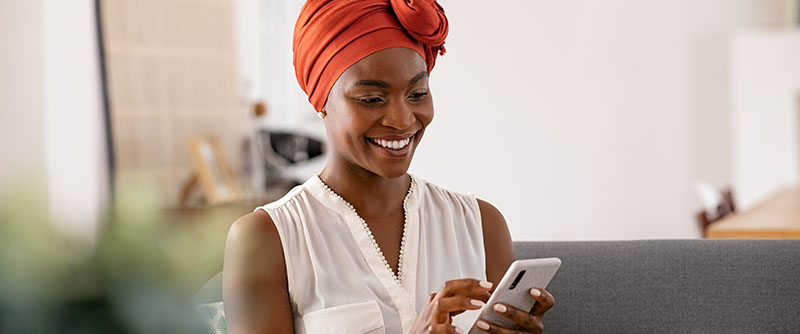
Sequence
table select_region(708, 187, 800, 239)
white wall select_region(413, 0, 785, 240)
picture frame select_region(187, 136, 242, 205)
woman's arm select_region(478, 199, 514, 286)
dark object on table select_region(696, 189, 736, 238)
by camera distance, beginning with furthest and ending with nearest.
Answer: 1. picture frame select_region(187, 136, 242, 205)
2. white wall select_region(413, 0, 785, 240)
3. dark object on table select_region(696, 189, 736, 238)
4. table select_region(708, 187, 800, 239)
5. woman's arm select_region(478, 199, 514, 286)

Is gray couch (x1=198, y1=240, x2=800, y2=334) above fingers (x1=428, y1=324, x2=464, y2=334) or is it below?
below

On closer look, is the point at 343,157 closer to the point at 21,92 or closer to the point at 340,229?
the point at 340,229

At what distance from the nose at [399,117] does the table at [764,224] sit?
1.75 meters

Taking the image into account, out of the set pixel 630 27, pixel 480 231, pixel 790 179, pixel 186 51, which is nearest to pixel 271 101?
pixel 186 51

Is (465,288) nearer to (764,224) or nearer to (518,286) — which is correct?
(518,286)

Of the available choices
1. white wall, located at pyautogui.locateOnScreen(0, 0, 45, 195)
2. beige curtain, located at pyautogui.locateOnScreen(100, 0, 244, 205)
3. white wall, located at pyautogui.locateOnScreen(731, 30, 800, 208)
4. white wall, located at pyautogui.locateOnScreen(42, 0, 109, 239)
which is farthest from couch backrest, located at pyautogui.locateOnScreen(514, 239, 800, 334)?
white wall, located at pyautogui.locateOnScreen(731, 30, 800, 208)

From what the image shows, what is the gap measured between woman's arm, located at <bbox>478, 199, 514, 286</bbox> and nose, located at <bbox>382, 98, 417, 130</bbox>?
352 millimetres

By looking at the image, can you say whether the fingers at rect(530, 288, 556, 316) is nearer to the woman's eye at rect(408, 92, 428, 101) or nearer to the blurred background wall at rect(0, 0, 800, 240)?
the woman's eye at rect(408, 92, 428, 101)

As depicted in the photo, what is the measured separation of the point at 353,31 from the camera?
56.0 inches

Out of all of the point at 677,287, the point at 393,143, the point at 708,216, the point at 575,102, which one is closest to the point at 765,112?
the point at 575,102

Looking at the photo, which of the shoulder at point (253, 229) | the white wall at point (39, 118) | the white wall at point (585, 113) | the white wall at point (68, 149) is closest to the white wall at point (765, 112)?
the white wall at point (585, 113)

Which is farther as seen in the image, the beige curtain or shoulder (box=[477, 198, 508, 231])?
the beige curtain

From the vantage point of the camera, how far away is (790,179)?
802 centimetres

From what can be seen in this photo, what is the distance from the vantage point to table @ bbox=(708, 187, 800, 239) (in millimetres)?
2883
